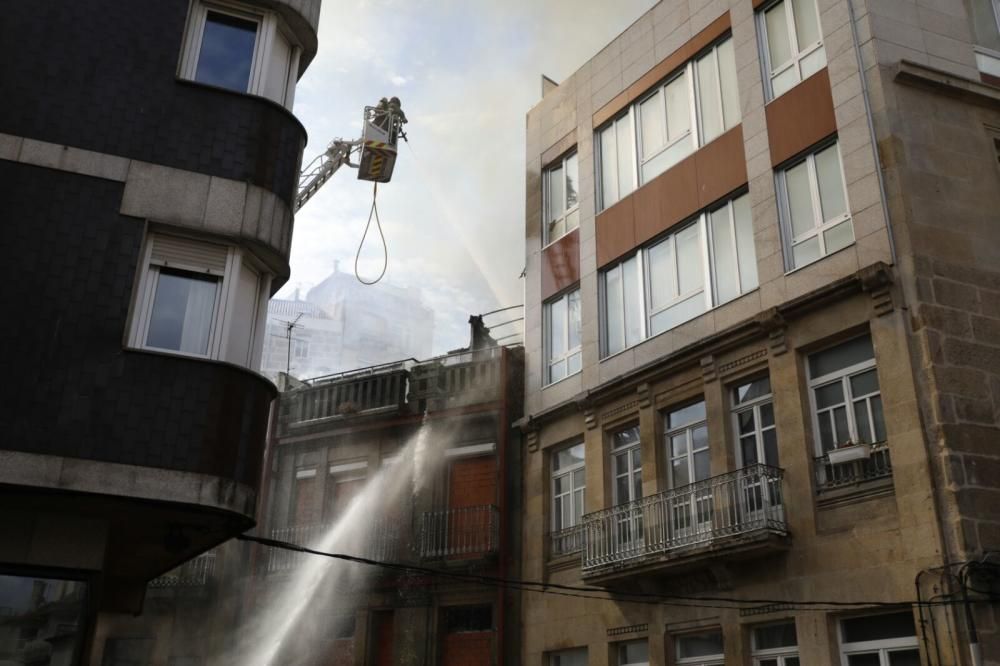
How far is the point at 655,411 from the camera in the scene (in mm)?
18328

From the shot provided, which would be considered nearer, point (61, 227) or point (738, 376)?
point (61, 227)

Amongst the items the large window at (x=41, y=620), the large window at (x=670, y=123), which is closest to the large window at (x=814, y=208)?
the large window at (x=670, y=123)

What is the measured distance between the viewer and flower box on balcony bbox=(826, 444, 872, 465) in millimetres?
13875

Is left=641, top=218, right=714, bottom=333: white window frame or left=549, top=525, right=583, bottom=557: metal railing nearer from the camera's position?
left=641, top=218, right=714, bottom=333: white window frame

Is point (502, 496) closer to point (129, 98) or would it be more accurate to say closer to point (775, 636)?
point (775, 636)

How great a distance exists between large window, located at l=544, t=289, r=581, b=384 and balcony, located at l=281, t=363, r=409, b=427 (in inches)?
170

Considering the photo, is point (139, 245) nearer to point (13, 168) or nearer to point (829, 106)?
point (13, 168)

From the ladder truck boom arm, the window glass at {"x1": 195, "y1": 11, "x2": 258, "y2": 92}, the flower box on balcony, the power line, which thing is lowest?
the power line

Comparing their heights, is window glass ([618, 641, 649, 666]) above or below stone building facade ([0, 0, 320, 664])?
below

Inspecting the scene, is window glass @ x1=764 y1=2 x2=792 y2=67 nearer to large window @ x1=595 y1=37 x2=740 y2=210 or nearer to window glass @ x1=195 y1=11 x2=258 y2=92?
large window @ x1=595 y1=37 x2=740 y2=210

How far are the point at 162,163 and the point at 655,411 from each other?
10302 millimetres

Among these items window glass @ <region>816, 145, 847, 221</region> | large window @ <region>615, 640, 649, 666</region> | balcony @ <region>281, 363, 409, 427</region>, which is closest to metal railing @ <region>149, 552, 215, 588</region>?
balcony @ <region>281, 363, 409, 427</region>

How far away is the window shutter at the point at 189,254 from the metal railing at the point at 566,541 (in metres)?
10.3

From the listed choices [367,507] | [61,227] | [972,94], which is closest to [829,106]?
[972,94]
